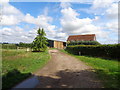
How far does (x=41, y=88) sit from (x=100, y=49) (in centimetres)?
1357

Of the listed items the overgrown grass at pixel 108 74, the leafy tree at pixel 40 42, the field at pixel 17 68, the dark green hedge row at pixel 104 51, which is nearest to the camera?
the overgrown grass at pixel 108 74

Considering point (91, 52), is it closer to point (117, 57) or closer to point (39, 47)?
point (117, 57)

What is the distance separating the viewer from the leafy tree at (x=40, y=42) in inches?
1029

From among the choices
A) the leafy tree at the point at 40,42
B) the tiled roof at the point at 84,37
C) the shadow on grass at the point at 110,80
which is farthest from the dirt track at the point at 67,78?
the tiled roof at the point at 84,37

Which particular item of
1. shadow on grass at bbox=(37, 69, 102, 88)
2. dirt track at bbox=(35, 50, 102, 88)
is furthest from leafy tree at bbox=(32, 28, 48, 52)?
shadow on grass at bbox=(37, 69, 102, 88)

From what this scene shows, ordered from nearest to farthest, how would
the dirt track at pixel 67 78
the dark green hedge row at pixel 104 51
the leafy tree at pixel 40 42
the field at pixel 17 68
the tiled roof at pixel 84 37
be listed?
the dirt track at pixel 67 78 < the field at pixel 17 68 < the dark green hedge row at pixel 104 51 < the leafy tree at pixel 40 42 < the tiled roof at pixel 84 37

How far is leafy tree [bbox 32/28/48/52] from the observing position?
2614cm

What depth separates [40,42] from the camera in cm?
2633

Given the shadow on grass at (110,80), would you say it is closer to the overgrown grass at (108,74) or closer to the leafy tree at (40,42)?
the overgrown grass at (108,74)

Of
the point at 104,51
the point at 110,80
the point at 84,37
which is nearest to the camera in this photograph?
the point at 110,80

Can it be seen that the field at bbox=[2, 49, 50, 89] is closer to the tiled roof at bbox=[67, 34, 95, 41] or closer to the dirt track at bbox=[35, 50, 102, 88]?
the dirt track at bbox=[35, 50, 102, 88]

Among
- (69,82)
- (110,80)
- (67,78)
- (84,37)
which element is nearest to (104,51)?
(110,80)

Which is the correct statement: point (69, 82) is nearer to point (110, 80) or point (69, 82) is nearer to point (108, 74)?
point (110, 80)

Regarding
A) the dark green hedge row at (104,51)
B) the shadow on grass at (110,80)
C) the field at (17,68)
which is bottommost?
the shadow on grass at (110,80)
